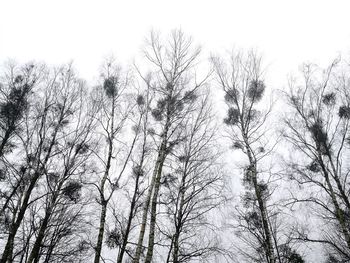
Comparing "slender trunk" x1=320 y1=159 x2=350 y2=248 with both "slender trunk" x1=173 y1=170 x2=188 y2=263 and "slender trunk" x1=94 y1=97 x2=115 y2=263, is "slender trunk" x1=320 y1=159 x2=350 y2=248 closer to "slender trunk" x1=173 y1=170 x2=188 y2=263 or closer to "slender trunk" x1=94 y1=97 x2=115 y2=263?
"slender trunk" x1=173 y1=170 x2=188 y2=263

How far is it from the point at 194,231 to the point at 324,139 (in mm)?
6497

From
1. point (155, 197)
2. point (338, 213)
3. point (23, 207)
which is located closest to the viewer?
point (155, 197)

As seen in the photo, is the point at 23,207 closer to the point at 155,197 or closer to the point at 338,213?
the point at 155,197

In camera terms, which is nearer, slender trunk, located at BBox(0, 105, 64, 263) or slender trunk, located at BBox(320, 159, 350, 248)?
slender trunk, located at BBox(0, 105, 64, 263)

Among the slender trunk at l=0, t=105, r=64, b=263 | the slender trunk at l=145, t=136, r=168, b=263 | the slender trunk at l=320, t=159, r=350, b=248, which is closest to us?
the slender trunk at l=145, t=136, r=168, b=263

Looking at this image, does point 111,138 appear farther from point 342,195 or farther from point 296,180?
point 342,195

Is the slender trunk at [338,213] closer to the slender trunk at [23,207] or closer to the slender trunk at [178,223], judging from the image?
the slender trunk at [178,223]

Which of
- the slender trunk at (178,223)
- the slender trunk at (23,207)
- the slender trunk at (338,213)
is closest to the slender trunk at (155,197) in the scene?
the slender trunk at (178,223)

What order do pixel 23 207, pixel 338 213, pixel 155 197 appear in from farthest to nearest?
pixel 338 213
pixel 23 207
pixel 155 197

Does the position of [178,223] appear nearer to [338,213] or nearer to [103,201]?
[103,201]

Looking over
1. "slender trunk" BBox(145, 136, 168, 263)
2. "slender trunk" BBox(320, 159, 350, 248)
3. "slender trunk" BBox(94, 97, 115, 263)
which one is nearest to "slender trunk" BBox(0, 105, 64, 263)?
"slender trunk" BBox(94, 97, 115, 263)

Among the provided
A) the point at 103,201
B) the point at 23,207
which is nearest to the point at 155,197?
the point at 103,201

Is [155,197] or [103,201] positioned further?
[103,201]

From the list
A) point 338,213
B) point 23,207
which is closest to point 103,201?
point 23,207
